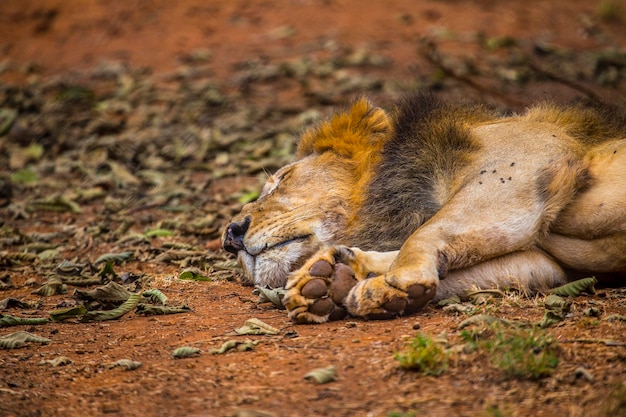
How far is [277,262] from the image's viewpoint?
4.48 meters

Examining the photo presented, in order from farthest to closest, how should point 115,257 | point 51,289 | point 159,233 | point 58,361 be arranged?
point 159,233 < point 115,257 < point 51,289 < point 58,361

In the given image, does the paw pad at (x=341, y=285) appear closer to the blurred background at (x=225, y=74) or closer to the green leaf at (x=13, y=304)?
the green leaf at (x=13, y=304)

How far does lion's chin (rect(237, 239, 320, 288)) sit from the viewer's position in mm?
4449

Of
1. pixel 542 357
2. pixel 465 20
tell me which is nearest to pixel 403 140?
pixel 542 357

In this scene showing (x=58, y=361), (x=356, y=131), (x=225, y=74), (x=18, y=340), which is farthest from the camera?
(x=225, y=74)

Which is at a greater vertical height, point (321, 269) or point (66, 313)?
point (321, 269)

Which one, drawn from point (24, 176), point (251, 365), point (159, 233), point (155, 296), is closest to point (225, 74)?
point (24, 176)

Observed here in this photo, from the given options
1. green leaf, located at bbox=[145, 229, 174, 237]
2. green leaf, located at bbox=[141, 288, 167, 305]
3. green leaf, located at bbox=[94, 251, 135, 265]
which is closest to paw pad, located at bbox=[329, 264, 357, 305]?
green leaf, located at bbox=[141, 288, 167, 305]

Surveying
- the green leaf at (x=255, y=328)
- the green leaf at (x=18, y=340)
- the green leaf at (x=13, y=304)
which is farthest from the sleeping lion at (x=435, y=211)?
the green leaf at (x=13, y=304)

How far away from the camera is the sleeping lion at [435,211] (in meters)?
3.95

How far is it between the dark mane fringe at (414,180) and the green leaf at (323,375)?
52.4 inches

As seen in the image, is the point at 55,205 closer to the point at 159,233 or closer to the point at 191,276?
the point at 159,233

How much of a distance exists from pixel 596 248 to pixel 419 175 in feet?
3.12

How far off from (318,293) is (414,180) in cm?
93
